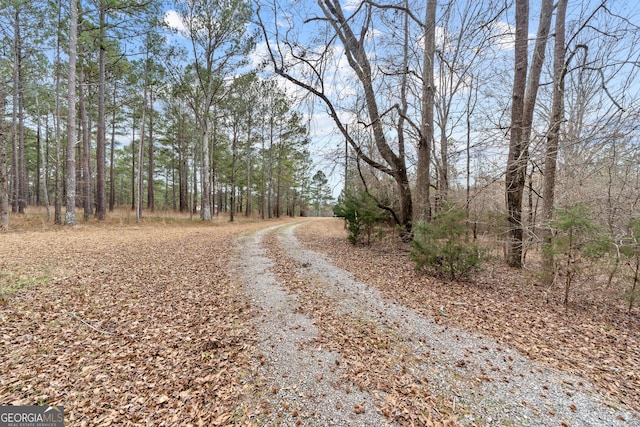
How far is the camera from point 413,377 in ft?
7.99

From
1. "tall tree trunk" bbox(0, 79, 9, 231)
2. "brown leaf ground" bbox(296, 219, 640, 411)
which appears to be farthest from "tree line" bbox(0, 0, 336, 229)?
"brown leaf ground" bbox(296, 219, 640, 411)

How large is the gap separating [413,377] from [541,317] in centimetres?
260

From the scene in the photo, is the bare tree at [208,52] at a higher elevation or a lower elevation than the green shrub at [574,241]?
higher

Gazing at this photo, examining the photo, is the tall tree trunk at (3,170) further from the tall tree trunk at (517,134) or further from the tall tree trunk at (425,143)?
the tall tree trunk at (517,134)

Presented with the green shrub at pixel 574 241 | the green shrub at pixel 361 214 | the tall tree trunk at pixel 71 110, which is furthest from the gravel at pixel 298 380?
the tall tree trunk at pixel 71 110

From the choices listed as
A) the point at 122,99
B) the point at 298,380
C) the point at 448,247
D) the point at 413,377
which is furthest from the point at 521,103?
the point at 122,99

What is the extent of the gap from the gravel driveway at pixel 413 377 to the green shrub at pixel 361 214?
505 centimetres

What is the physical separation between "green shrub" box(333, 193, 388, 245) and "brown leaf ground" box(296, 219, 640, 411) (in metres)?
3.03

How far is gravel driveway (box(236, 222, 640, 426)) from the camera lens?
6.52 ft

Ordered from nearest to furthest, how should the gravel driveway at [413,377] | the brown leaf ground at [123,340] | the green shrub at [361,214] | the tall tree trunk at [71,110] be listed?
1. the gravel driveway at [413,377]
2. the brown leaf ground at [123,340]
3. the green shrub at [361,214]
4. the tall tree trunk at [71,110]

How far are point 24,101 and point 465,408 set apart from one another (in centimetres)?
2296

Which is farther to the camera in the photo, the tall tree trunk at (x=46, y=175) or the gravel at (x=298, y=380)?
the tall tree trunk at (x=46, y=175)

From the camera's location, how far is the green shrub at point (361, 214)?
892cm

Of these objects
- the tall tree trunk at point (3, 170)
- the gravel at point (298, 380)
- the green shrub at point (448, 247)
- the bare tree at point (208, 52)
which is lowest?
the gravel at point (298, 380)
